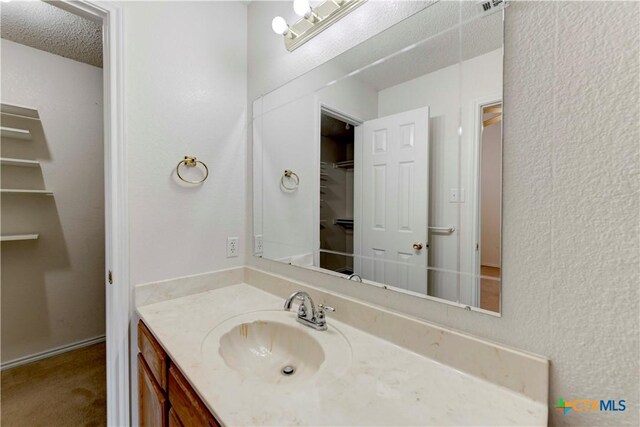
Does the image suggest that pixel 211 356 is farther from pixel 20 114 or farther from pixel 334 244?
pixel 20 114

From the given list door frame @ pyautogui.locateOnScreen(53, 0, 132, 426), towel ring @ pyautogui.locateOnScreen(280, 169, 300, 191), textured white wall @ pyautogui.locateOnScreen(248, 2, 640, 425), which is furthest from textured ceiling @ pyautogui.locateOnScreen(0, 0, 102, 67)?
textured white wall @ pyautogui.locateOnScreen(248, 2, 640, 425)

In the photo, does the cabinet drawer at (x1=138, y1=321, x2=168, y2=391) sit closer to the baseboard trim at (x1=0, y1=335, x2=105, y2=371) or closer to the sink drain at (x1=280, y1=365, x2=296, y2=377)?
the sink drain at (x1=280, y1=365, x2=296, y2=377)

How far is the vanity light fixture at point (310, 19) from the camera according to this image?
105cm

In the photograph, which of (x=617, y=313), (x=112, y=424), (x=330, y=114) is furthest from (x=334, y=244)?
(x=112, y=424)

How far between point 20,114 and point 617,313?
331 cm

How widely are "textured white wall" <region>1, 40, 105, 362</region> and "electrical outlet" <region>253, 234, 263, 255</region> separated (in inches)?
73.3

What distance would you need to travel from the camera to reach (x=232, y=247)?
1.54 metres

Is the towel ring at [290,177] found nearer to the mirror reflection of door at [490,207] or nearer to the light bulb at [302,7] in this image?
the light bulb at [302,7]

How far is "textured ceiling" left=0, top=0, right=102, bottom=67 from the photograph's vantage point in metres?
1.70

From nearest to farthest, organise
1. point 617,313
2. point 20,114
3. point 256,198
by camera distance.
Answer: point 617,313, point 256,198, point 20,114

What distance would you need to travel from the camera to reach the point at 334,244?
1160mm

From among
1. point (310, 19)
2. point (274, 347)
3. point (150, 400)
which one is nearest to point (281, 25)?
point (310, 19)

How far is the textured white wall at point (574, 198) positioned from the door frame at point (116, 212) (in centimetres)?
137

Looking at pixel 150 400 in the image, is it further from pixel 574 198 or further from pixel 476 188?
pixel 574 198
